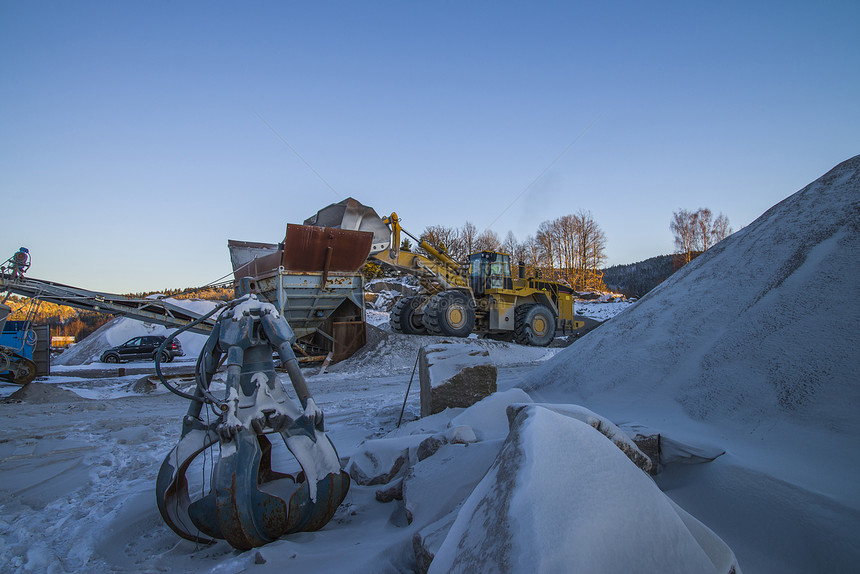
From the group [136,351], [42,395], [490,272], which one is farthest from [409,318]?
[136,351]

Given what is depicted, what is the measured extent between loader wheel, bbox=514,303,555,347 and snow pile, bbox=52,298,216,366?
11.5 meters

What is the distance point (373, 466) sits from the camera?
3.39 metres

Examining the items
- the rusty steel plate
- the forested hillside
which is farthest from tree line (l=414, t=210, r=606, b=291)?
the rusty steel plate

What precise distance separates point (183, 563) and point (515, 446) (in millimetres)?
1990

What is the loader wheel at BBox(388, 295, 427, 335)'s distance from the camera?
14062 millimetres

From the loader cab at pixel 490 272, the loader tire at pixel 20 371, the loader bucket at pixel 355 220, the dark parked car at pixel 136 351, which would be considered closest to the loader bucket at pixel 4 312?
the loader tire at pixel 20 371

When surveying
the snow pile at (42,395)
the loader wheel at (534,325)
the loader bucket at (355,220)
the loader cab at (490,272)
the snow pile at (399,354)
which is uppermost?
the loader bucket at (355,220)

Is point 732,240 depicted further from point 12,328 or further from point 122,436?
point 12,328

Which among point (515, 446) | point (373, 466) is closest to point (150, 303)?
point (373, 466)

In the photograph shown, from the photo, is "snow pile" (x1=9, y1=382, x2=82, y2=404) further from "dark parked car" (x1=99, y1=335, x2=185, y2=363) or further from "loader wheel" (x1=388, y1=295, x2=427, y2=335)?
"loader wheel" (x1=388, y1=295, x2=427, y2=335)

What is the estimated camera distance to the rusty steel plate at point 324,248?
10.1 m

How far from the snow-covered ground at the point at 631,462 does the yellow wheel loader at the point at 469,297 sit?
763 centimetres

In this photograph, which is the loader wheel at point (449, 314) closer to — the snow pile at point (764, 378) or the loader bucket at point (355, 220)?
the loader bucket at point (355, 220)

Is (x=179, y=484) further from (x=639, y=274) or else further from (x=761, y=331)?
(x=639, y=274)
